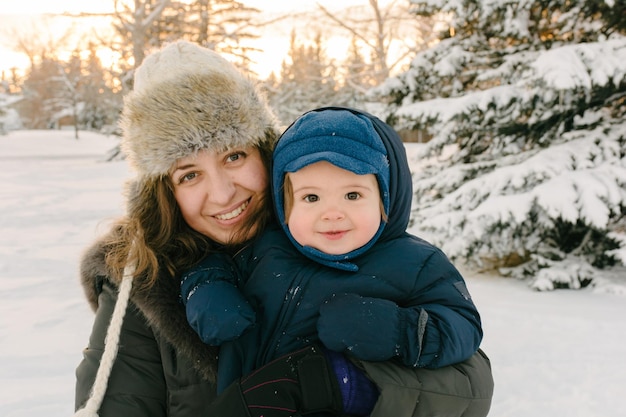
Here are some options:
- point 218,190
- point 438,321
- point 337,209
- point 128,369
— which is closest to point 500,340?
point 438,321

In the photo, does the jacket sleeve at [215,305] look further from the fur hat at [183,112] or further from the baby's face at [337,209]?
the fur hat at [183,112]

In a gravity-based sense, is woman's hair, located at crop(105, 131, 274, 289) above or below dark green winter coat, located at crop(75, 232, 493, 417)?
above

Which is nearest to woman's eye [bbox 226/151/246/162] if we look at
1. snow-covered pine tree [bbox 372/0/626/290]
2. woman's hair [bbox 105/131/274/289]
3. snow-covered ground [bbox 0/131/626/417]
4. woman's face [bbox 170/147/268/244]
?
woman's face [bbox 170/147/268/244]

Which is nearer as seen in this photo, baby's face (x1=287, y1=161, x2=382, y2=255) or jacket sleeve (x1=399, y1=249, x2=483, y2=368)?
jacket sleeve (x1=399, y1=249, x2=483, y2=368)

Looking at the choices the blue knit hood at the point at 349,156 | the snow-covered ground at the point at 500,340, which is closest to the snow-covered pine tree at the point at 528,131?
the snow-covered ground at the point at 500,340

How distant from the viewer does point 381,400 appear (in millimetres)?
1287

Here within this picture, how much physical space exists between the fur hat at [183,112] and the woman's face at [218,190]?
4 centimetres

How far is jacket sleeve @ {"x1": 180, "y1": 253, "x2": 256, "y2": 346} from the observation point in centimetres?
143

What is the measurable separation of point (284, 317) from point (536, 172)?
3412 millimetres

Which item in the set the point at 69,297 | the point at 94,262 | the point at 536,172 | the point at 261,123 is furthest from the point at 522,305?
the point at 69,297

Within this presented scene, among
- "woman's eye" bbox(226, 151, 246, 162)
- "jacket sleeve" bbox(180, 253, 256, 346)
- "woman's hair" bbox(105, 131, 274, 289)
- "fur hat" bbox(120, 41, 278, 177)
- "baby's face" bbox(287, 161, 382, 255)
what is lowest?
"jacket sleeve" bbox(180, 253, 256, 346)

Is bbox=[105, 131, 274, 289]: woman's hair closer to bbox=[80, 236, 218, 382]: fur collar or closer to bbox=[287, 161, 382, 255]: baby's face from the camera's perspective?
bbox=[80, 236, 218, 382]: fur collar

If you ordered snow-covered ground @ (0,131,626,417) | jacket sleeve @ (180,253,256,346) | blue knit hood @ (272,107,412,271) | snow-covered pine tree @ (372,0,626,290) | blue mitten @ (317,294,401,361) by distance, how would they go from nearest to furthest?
blue mitten @ (317,294,401,361) → jacket sleeve @ (180,253,256,346) → blue knit hood @ (272,107,412,271) → snow-covered ground @ (0,131,626,417) → snow-covered pine tree @ (372,0,626,290)

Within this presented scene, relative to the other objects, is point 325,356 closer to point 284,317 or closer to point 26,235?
point 284,317
